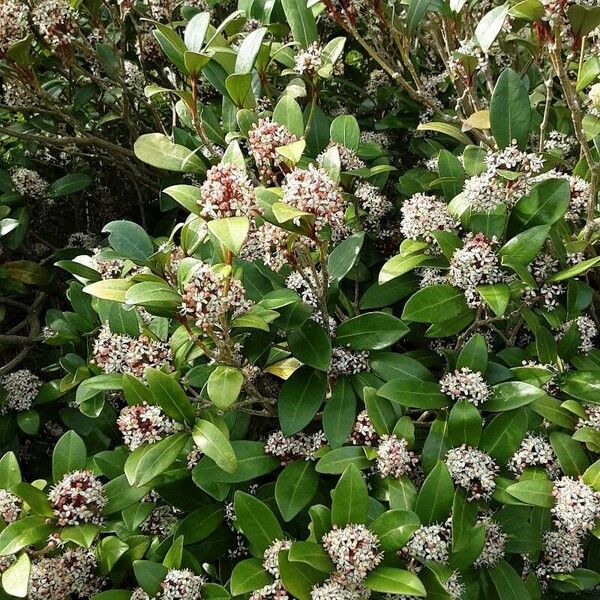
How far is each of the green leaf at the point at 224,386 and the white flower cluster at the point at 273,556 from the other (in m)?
0.36

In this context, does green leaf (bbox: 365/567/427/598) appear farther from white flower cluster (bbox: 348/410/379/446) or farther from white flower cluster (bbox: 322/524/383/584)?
white flower cluster (bbox: 348/410/379/446)

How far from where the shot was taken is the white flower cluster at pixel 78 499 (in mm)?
2021

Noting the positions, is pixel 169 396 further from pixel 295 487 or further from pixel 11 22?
pixel 11 22

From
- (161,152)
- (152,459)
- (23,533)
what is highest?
(161,152)

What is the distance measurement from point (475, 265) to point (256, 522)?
846mm

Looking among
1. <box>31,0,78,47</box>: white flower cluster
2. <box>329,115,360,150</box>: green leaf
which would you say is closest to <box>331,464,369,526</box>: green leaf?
<box>329,115,360,150</box>: green leaf

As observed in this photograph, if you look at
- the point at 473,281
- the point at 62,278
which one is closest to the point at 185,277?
the point at 473,281

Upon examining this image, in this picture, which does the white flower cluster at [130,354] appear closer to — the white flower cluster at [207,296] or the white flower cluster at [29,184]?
the white flower cluster at [207,296]

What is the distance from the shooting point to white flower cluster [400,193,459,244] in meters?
2.06

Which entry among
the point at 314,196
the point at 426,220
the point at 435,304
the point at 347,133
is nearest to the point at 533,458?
the point at 435,304

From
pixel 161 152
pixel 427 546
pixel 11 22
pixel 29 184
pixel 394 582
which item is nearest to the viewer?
pixel 394 582

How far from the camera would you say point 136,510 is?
2133mm

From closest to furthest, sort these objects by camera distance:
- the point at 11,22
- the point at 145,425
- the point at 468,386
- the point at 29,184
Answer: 1. the point at 145,425
2. the point at 468,386
3. the point at 11,22
4. the point at 29,184

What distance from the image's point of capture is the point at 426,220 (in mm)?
2061
